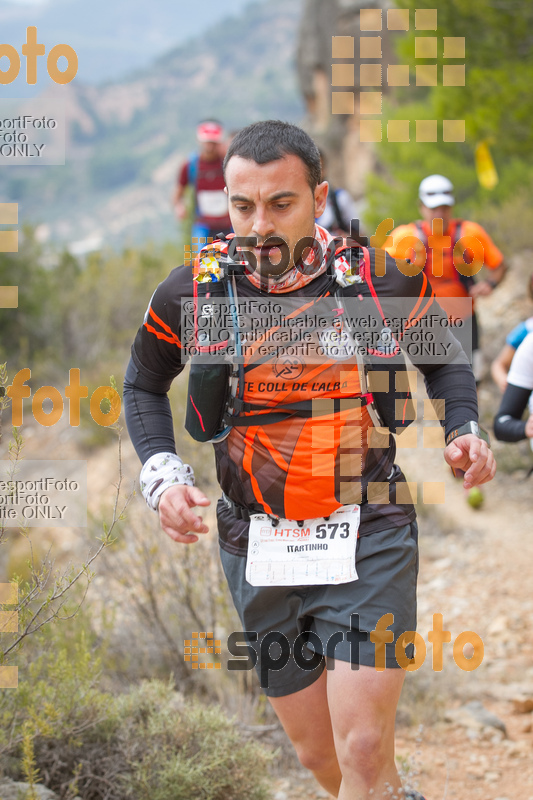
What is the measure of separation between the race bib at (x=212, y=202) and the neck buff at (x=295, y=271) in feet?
17.6

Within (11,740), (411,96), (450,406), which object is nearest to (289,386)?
(450,406)

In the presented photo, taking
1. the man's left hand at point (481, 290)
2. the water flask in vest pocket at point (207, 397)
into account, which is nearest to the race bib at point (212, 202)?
the man's left hand at point (481, 290)

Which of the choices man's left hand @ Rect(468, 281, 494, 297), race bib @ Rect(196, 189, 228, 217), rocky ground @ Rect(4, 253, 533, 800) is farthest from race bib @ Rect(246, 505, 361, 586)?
race bib @ Rect(196, 189, 228, 217)

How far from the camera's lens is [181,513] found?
6.56 ft

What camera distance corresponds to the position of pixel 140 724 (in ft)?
9.39

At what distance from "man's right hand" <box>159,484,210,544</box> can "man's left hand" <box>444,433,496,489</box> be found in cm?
66

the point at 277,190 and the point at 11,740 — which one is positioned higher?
the point at 277,190

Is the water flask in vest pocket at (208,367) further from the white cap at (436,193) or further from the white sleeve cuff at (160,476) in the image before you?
the white cap at (436,193)

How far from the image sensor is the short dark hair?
2.10m

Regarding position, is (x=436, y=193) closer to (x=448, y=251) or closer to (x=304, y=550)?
(x=448, y=251)

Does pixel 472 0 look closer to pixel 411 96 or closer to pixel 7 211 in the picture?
pixel 7 211

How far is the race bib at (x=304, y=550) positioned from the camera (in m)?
2.08

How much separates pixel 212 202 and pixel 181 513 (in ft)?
19.0

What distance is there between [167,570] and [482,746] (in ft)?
5.48
